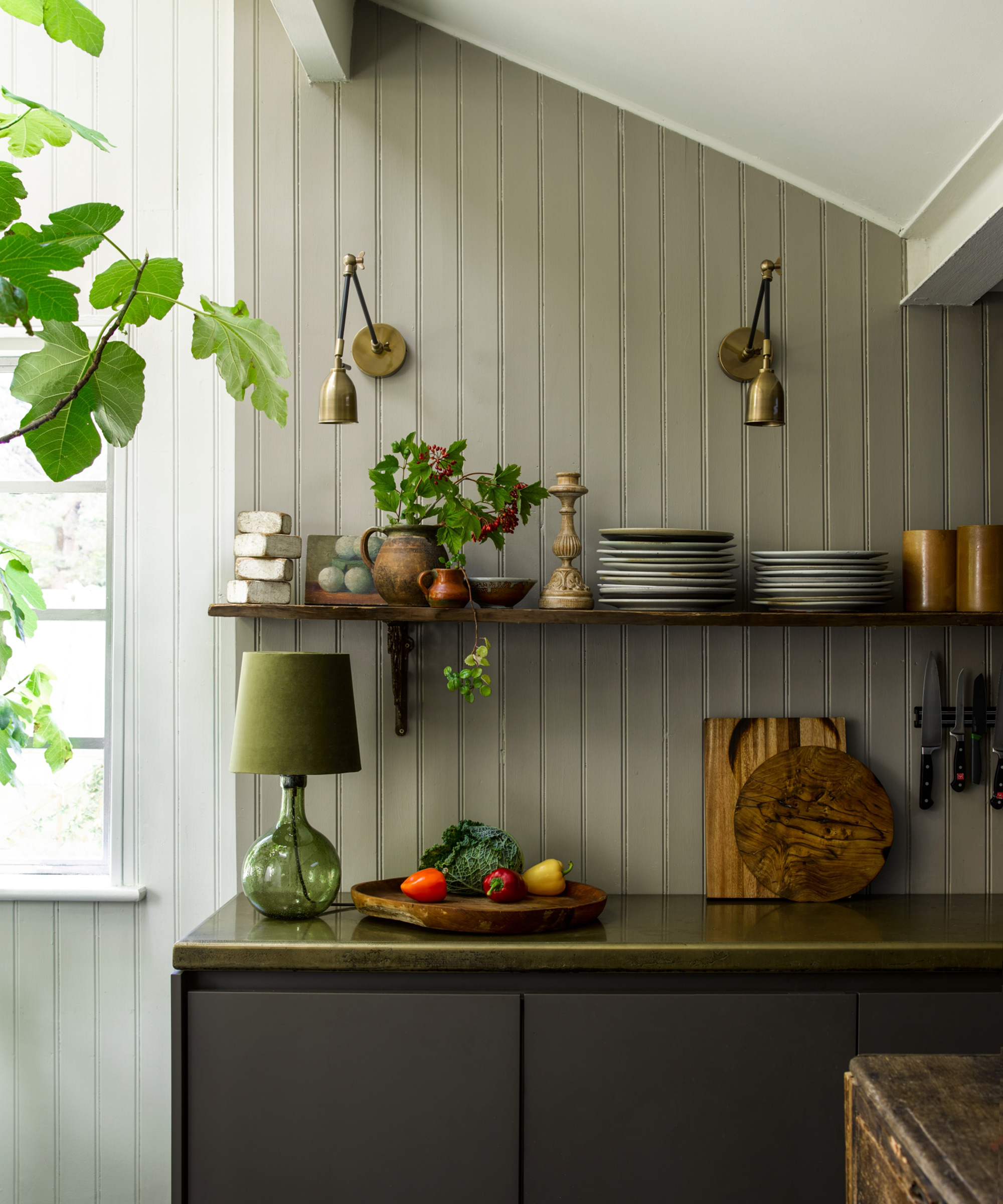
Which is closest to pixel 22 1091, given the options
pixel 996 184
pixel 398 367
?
pixel 398 367

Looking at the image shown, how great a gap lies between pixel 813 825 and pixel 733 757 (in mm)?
244

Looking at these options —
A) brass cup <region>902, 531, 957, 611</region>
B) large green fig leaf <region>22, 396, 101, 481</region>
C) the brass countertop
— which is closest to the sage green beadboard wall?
brass cup <region>902, 531, 957, 611</region>

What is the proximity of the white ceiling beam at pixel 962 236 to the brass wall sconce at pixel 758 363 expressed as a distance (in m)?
0.34

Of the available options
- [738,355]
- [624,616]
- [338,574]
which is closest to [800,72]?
[738,355]

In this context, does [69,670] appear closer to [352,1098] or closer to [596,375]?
[352,1098]

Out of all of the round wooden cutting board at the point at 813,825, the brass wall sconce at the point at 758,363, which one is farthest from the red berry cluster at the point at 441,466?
the round wooden cutting board at the point at 813,825

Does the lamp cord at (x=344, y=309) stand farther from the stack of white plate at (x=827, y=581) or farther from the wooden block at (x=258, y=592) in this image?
the stack of white plate at (x=827, y=581)

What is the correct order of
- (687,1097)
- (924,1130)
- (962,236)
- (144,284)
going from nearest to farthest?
(144,284), (924,1130), (687,1097), (962,236)

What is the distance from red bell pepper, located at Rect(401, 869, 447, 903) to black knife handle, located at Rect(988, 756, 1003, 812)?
4.35 ft

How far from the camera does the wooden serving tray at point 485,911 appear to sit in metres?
1.87

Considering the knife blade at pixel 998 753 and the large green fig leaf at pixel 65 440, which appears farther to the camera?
the knife blade at pixel 998 753

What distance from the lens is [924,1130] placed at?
0.90 metres

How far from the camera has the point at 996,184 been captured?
5.98ft

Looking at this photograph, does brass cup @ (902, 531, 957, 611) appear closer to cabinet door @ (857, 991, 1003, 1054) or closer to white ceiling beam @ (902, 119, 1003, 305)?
white ceiling beam @ (902, 119, 1003, 305)
